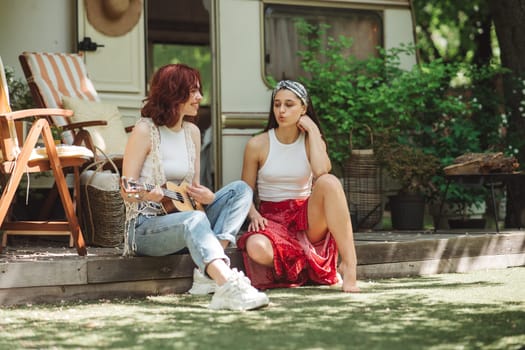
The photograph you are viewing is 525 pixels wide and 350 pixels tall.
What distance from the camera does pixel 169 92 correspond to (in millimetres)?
3961

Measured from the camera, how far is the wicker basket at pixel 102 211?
4.87m

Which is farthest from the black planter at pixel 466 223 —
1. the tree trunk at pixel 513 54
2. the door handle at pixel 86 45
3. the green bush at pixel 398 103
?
the door handle at pixel 86 45

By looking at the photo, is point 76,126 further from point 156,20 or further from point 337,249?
point 156,20

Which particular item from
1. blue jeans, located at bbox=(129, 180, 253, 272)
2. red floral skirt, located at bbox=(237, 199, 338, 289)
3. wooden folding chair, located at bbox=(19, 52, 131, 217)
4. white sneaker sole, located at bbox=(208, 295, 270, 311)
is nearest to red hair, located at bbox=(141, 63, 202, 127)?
blue jeans, located at bbox=(129, 180, 253, 272)

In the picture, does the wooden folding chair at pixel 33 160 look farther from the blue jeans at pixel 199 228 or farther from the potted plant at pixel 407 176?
the potted plant at pixel 407 176

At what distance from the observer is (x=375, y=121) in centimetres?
661

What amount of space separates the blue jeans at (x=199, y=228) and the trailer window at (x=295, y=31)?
2890 mm

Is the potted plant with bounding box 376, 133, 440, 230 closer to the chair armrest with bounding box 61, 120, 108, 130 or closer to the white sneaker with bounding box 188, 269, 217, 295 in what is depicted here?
the chair armrest with bounding box 61, 120, 108, 130

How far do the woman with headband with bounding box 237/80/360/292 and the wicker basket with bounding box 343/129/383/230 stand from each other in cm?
195

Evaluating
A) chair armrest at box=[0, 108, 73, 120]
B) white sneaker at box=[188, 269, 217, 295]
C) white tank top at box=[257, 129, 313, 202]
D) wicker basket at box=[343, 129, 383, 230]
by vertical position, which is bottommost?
white sneaker at box=[188, 269, 217, 295]

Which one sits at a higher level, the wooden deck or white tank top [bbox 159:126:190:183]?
white tank top [bbox 159:126:190:183]

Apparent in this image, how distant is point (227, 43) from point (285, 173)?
8.26 ft

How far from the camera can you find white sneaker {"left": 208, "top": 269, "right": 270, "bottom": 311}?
11.4 feet

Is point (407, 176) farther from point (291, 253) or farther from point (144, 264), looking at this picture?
point (144, 264)
